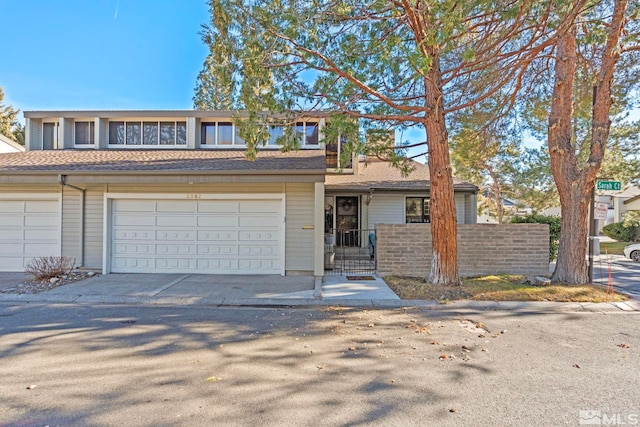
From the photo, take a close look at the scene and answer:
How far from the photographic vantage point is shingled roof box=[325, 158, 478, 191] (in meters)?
13.8

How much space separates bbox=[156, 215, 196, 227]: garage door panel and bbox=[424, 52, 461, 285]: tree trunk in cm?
679

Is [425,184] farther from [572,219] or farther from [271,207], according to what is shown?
[271,207]

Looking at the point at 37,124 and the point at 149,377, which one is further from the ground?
the point at 37,124

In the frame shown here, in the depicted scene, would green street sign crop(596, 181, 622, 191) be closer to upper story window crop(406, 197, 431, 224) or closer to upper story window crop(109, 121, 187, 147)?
upper story window crop(406, 197, 431, 224)

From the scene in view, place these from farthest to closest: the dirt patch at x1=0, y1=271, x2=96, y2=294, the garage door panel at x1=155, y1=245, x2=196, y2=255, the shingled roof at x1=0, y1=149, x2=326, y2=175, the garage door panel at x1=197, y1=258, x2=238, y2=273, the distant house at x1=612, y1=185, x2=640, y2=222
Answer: the distant house at x1=612, y1=185, x2=640, y2=222 → the garage door panel at x1=155, y1=245, x2=196, y2=255 → the garage door panel at x1=197, y1=258, x2=238, y2=273 → the shingled roof at x1=0, y1=149, x2=326, y2=175 → the dirt patch at x1=0, y1=271, x2=96, y2=294

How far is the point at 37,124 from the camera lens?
43.3 feet

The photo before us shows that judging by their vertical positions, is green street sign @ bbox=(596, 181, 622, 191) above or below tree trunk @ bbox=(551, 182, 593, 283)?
above

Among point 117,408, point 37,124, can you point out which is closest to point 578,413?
point 117,408

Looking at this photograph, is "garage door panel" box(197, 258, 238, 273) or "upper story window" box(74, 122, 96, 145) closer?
"garage door panel" box(197, 258, 238, 273)

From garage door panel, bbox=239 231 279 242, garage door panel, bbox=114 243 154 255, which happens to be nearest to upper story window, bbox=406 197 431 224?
garage door panel, bbox=239 231 279 242

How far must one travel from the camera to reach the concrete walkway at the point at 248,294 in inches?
271

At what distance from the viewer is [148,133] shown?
1345 cm

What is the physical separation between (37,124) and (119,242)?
Result: 733 centimetres

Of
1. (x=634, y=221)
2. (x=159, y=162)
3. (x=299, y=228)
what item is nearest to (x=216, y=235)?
(x=299, y=228)
